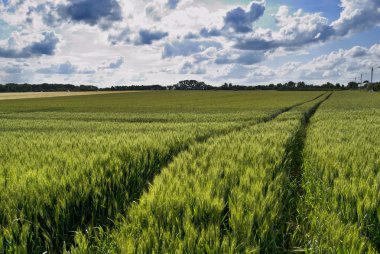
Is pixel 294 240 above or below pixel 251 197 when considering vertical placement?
below

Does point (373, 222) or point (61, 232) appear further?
point (61, 232)

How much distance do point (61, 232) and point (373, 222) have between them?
338 cm

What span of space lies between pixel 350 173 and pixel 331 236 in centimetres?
231

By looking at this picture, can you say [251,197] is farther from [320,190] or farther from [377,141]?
[377,141]

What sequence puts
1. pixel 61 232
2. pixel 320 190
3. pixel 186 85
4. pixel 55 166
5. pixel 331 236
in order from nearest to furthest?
pixel 331 236
pixel 61 232
pixel 320 190
pixel 55 166
pixel 186 85

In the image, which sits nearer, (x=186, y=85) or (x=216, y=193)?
(x=216, y=193)

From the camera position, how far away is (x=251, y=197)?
3.16m

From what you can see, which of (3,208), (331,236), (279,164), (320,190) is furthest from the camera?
(279,164)

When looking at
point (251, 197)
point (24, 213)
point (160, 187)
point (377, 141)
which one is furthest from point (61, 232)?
point (377, 141)

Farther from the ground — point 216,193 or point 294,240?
point 216,193

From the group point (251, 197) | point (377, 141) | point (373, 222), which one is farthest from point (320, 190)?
point (377, 141)

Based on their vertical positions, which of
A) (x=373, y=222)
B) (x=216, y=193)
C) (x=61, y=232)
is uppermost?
(x=216, y=193)

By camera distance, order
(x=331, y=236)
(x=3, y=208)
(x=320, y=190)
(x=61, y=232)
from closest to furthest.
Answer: (x=331, y=236) → (x=3, y=208) → (x=61, y=232) → (x=320, y=190)

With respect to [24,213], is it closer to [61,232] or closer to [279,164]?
[61,232]
